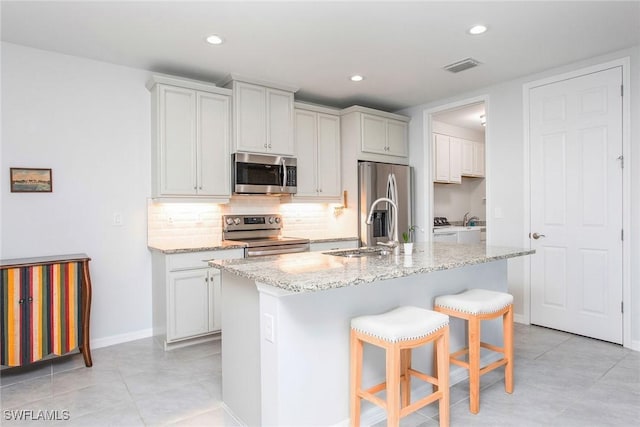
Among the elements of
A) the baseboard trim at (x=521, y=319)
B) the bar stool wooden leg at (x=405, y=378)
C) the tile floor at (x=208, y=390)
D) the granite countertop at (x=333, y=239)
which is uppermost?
the granite countertop at (x=333, y=239)

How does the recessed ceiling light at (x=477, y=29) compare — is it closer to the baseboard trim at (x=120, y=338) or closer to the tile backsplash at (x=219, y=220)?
the tile backsplash at (x=219, y=220)

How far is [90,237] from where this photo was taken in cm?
339

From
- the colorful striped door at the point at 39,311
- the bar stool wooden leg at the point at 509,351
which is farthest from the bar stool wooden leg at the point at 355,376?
the colorful striped door at the point at 39,311

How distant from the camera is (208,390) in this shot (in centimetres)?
254

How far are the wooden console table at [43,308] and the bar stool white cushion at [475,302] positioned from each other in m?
2.61

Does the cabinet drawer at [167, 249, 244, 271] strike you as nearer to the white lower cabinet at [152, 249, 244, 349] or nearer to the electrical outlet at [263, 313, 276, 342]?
the white lower cabinet at [152, 249, 244, 349]

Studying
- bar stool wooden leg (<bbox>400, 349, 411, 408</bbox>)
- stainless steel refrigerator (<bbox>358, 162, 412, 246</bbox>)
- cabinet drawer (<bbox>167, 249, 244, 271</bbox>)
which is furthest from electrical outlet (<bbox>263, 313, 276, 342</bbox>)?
stainless steel refrigerator (<bbox>358, 162, 412, 246</bbox>)

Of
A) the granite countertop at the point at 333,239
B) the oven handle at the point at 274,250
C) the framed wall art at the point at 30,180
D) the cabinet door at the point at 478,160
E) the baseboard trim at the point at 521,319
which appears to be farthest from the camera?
the cabinet door at the point at 478,160

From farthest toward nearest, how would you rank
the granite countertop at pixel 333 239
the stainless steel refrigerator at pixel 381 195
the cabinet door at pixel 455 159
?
the cabinet door at pixel 455 159, the stainless steel refrigerator at pixel 381 195, the granite countertop at pixel 333 239

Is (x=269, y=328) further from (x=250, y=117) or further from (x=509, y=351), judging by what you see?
(x=250, y=117)

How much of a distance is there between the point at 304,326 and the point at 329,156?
3.11 metres

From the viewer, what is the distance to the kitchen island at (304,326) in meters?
1.75

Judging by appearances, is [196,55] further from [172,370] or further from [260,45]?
[172,370]

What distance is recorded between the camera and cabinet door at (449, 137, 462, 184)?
19.5ft
